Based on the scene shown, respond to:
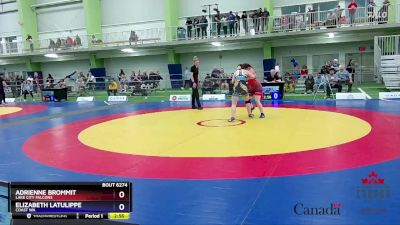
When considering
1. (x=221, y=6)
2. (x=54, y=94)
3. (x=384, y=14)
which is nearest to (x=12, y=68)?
(x=54, y=94)

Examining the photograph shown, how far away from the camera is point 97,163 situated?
24.3 feet

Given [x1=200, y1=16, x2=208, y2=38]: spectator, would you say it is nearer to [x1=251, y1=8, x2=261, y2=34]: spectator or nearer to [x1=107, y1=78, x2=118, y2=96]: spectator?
[x1=251, y1=8, x2=261, y2=34]: spectator

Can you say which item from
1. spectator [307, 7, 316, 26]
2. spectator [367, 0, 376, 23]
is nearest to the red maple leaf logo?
spectator [367, 0, 376, 23]

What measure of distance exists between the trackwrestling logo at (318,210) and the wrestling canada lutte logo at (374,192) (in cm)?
31

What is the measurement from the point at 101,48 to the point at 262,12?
46.1 ft

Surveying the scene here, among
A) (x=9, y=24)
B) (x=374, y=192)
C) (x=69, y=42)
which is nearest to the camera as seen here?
(x=374, y=192)

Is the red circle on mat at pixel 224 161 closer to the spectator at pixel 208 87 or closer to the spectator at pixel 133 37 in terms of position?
the spectator at pixel 208 87

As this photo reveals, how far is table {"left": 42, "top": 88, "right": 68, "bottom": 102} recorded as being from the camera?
24.0m

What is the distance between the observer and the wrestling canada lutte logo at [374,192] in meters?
4.61

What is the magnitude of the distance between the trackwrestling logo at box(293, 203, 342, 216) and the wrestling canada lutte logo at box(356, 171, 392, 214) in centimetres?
31

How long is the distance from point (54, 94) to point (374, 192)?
2234 centimetres

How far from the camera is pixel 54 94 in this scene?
23984 millimetres

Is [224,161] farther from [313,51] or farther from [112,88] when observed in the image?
[313,51]
